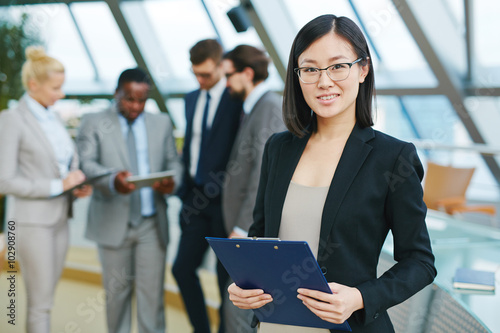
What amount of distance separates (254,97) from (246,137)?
0.24 meters

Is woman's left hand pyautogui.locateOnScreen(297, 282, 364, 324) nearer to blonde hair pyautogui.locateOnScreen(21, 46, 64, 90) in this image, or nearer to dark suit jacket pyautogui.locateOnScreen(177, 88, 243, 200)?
dark suit jacket pyautogui.locateOnScreen(177, 88, 243, 200)

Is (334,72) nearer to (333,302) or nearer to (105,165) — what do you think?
(333,302)

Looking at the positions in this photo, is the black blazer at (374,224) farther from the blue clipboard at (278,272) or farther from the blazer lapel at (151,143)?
the blazer lapel at (151,143)

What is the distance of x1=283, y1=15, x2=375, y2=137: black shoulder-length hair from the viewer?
1.29 meters

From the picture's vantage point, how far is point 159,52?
8.80 m

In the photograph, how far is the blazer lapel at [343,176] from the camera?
1283 millimetres

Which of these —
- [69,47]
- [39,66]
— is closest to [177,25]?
[69,47]

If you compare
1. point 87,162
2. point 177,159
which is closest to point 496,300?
point 177,159

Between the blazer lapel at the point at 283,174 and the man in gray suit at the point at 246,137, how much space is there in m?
1.15

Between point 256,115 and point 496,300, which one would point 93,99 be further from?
point 496,300

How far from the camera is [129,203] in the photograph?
9.62 feet

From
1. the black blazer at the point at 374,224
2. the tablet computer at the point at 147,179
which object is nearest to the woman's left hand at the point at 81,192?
the tablet computer at the point at 147,179

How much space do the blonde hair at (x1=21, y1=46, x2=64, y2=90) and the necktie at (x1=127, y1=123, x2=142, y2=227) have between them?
1.66 feet

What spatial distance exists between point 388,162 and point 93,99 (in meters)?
8.79
